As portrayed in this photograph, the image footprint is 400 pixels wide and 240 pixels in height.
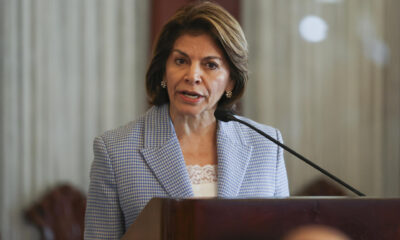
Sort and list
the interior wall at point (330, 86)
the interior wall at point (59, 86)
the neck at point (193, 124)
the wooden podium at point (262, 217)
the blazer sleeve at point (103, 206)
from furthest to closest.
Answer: the interior wall at point (330, 86) < the interior wall at point (59, 86) < the neck at point (193, 124) < the blazer sleeve at point (103, 206) < the wooden podium at point (262, 217)

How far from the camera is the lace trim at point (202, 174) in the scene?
241cm

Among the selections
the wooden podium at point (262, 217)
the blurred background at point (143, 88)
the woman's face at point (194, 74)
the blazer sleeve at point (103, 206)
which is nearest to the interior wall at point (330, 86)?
the blurred background at point (143, 88)

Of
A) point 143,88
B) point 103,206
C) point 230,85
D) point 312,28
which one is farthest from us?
point 312,28

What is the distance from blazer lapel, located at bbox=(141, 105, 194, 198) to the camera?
2.29m

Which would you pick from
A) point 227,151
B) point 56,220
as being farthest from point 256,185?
point 56,220

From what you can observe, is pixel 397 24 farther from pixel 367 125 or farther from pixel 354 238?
pixel 354 238

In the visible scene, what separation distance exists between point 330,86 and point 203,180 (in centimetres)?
359

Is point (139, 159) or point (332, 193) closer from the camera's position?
point (139, 159)

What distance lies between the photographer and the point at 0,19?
4.59 m

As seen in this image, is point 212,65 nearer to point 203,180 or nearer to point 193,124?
point 193,124

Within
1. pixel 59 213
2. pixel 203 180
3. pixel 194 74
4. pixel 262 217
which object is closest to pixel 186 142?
pixel 203 180

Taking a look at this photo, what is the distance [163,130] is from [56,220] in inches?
100

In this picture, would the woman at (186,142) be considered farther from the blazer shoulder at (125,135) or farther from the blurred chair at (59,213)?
the blurred chair at (59,213)

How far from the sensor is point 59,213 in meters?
4.71
